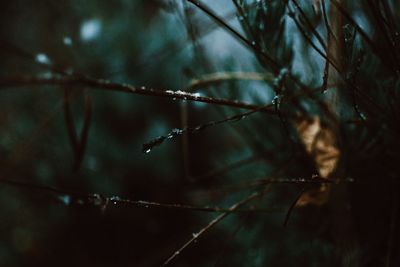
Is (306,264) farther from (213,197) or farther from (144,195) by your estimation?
(144,195)

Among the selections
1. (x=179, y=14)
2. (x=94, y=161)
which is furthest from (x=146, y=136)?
(x=179, y=14)

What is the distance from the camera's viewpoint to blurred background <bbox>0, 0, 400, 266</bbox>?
0.40 metres

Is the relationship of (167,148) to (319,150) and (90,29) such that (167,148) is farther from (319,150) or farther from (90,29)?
(319,150)

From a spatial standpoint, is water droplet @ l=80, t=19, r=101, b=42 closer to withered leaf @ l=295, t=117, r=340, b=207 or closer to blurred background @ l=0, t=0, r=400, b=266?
blurred background @ l=0, t=0, r=400, b=266

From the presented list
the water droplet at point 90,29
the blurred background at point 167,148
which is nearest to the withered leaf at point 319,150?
the blurred background at point 167,148

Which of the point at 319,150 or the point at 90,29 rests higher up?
the point at 90,29

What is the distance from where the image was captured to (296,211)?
0.43 meters

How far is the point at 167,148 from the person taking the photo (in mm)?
816

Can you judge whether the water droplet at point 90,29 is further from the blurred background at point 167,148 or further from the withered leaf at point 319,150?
the withered leaf at point 319,150

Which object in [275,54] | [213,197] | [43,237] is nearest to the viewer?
[275,54]

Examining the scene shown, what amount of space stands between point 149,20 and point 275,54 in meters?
0.53

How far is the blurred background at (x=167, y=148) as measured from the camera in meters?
0.40

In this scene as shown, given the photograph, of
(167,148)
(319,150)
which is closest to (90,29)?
(167,148)

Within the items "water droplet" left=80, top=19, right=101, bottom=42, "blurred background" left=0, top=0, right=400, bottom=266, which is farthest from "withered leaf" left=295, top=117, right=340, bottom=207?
"water droplet" left=80, top=19, right=101, bottom=42
